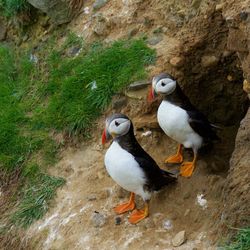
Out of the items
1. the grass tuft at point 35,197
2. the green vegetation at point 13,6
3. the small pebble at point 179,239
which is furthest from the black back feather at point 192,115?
the green vegetation at point 13,6

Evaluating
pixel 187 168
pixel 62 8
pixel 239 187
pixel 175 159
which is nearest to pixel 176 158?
pixel 175 159

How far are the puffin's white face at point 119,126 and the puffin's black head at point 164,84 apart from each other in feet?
2.08

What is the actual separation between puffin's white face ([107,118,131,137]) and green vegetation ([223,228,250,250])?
1.35 metres

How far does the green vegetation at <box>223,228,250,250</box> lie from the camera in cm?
461

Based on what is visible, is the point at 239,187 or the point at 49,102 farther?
the point at 49,102

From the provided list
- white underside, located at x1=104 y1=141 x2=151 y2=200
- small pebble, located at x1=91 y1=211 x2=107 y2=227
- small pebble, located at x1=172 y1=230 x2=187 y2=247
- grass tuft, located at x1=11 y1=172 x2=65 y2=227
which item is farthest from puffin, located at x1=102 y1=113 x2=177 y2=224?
grass tuft, located at x1=11 y1=172 x2=65 y2=227

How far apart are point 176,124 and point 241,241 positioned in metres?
1.54

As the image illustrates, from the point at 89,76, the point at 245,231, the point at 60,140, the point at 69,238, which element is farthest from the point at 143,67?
the point at 245,231

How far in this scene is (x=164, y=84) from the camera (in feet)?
19.7

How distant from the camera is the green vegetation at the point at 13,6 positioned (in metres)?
8.09

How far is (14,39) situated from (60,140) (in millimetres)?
2171

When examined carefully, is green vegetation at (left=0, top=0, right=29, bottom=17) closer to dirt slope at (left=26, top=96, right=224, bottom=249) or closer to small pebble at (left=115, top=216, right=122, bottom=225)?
dirt slope at (left=26, top=96, right=224, bottom=249)

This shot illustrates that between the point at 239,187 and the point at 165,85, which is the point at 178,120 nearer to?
the point at 165,85

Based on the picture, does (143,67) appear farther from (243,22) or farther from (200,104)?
(243,22)
